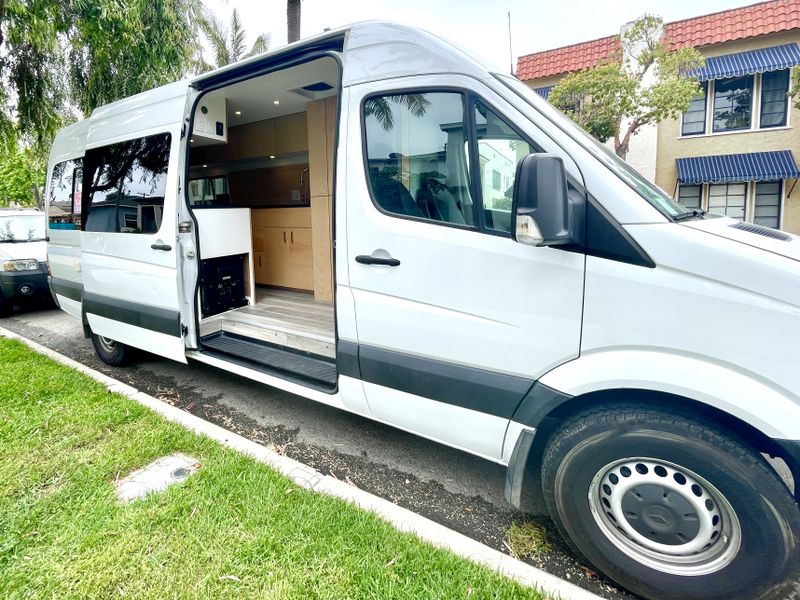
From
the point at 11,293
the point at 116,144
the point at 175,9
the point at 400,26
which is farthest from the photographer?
the point at 175,9

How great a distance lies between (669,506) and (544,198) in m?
1.34

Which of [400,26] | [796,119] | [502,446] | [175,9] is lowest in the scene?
[502,446]

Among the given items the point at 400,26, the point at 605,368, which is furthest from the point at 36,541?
the point at 400,26

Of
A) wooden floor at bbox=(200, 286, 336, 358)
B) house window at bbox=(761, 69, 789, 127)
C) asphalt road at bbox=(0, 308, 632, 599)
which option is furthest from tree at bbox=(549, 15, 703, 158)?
asphalt road at bbox=(0, 308, 632, 599)

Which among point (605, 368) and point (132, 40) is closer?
point (605, 368)

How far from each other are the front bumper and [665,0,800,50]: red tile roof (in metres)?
15.4

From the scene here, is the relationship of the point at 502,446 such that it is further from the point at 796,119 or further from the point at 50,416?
the point at 796,119

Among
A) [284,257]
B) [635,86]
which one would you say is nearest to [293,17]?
[284,257]

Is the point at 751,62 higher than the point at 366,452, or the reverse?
the point at 751,62

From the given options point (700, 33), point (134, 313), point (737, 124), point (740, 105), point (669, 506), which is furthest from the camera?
point (737, 124)

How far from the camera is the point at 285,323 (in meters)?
3.81

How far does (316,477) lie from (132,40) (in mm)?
7690

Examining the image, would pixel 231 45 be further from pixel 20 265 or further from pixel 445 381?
pixel 445 381

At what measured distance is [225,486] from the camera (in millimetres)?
2391
